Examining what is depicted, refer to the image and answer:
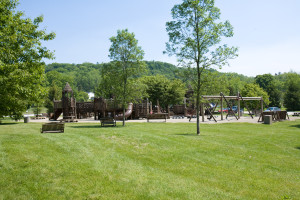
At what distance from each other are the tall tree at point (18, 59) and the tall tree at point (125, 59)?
34.7 ft

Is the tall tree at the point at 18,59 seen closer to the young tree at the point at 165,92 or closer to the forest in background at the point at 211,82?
the forest in background at the point at 211,82

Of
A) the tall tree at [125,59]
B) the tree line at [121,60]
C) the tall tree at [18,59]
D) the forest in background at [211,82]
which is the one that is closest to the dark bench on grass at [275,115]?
the forest in background at [211,82]

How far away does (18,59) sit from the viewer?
1131cm

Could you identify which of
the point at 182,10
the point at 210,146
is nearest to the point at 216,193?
the point at 210,146

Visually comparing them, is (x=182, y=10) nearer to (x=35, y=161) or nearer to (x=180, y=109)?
(x=35, y=161)

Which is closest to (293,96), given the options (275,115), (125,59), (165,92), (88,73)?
(165,92)

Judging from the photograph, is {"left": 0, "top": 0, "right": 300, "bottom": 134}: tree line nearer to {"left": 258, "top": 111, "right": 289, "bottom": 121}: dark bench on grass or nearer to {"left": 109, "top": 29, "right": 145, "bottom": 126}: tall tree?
{"left": 109, "top": 29, "right": 145, "bottom": 126}: tall tree

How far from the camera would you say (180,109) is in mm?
44688

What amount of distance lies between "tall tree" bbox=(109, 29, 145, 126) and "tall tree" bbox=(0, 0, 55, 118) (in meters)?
10.6

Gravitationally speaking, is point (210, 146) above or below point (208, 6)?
below

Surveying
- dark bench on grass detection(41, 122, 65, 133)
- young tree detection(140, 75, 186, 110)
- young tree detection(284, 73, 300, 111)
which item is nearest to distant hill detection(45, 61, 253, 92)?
young tree detection(284, 73, 300, 111)

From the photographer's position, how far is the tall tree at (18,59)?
9531mm

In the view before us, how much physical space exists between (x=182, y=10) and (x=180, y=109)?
2932 cm

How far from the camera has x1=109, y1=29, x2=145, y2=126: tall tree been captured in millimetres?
23125
